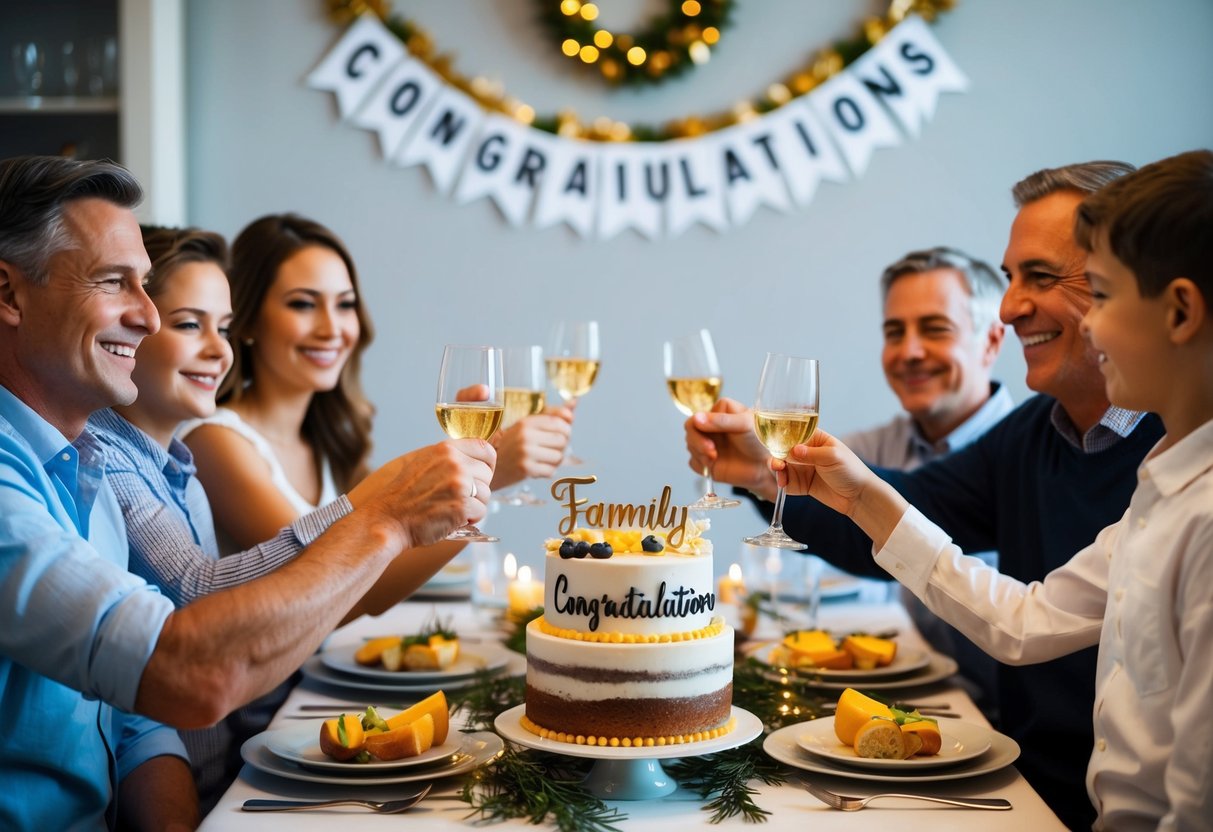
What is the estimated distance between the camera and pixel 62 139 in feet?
12.7

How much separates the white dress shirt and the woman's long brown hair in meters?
1.91

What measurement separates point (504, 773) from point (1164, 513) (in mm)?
822

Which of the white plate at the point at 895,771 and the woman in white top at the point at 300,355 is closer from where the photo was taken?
the white plate at the point at 895,771

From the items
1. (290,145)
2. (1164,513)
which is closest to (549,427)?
(1164,513)

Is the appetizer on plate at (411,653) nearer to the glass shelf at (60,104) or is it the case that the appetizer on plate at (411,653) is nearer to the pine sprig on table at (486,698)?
the pine sprig on table at (486,698)

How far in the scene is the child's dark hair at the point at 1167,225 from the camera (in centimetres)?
122

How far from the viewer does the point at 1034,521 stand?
6.69ft

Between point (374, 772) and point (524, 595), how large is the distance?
38.0 inches

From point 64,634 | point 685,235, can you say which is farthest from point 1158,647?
point 685,235

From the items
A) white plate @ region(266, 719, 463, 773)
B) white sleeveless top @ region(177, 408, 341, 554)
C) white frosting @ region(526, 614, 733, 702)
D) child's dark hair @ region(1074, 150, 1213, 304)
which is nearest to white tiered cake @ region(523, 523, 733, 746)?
white frosting @ region(526, 614, 733, 702)

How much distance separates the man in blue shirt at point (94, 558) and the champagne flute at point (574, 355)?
2.62 ft

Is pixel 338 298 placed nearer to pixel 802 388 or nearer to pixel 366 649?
pixel 366 649

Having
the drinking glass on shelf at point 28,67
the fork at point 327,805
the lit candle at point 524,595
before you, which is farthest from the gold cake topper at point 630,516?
the drinking glass on shelf at point 28,67

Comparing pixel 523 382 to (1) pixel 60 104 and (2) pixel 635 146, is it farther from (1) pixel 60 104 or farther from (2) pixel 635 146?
(1) pixel 60 104
